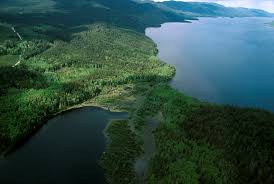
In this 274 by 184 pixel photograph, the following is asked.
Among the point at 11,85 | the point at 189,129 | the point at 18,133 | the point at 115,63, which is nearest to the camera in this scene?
the point at 18,133

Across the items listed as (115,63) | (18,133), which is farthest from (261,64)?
(18,133)

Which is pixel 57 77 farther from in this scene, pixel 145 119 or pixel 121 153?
pixel 121 153

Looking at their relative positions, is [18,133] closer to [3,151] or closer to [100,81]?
[3,151]

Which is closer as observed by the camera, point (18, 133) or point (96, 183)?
point (96, 183)

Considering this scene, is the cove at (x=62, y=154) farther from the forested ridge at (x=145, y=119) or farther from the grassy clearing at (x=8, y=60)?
the grassy clearing at (x=8, y=60)

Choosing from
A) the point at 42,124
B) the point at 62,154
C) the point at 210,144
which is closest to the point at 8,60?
the point at 42,124

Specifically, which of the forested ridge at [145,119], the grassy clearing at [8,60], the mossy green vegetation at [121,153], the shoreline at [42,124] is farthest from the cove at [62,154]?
the grassy clearing at [8,60]
